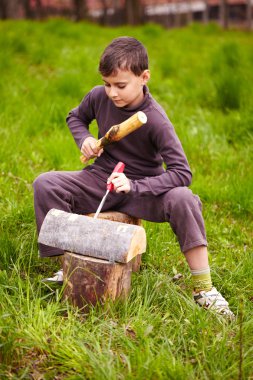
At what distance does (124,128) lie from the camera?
2746mm

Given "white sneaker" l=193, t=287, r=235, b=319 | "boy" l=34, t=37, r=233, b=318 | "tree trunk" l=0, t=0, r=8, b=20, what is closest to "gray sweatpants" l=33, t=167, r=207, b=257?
"boy" l=34, t=37, r=233, b=318

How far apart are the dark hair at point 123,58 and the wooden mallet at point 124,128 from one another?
0.25 metres

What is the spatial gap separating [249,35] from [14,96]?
9.32 m

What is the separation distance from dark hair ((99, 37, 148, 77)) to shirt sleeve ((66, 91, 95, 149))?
1.30 ft

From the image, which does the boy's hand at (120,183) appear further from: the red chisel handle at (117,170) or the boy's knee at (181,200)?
the boy's knee at (181,200)

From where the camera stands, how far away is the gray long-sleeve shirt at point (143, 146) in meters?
2.80

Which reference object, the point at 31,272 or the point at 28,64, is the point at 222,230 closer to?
the point at 31,272

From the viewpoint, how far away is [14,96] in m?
5.67

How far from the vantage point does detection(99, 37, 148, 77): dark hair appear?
2758 mm

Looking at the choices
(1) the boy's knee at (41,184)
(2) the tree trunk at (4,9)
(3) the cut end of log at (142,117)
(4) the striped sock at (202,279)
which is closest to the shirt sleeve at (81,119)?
(1) the boy's knee at (41,184)

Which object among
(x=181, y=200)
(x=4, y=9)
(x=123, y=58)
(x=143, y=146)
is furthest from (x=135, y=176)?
(x=4, y=9)

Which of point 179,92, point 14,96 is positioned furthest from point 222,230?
point 179,92

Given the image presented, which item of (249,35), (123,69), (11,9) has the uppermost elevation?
(123,69)

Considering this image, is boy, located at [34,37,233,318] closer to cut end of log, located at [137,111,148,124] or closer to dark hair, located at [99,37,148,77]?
dark hair, located at [99,37,148,77]
